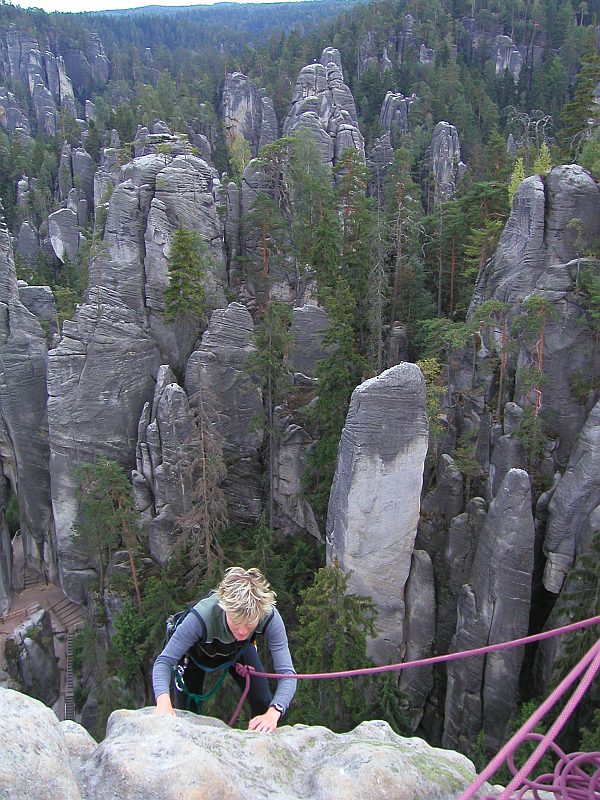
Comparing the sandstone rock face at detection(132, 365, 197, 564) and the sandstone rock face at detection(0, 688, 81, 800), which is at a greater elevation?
A: the sandstone rock face at detection(0, 688, 81, 800)

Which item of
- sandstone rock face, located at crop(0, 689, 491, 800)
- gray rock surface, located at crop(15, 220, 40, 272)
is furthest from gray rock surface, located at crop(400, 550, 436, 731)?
gray rock surface, located at crop(15, 220, 40, 272)

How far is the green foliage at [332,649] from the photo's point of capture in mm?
13898

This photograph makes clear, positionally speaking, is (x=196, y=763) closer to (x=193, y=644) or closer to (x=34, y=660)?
(x=193, y=644)

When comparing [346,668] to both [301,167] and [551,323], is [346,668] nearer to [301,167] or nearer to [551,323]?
[551,323]

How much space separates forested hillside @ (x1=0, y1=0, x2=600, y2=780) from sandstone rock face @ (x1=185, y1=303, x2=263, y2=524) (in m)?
0.08

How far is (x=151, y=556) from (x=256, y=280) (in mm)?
11409

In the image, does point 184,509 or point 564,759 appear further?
point 184,509

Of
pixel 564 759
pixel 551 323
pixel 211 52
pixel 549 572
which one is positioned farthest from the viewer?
pixel 211 52

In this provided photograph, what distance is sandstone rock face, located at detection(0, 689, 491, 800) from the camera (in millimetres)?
3604

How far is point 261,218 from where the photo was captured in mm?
24172

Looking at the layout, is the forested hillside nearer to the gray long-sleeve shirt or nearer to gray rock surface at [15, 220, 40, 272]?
the gray long-sleeve shirt

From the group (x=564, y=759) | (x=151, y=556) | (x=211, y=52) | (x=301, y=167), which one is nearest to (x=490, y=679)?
(x=151, y=556)

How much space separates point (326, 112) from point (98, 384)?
106 feet

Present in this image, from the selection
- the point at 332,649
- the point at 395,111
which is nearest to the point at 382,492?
the point at 332,649
